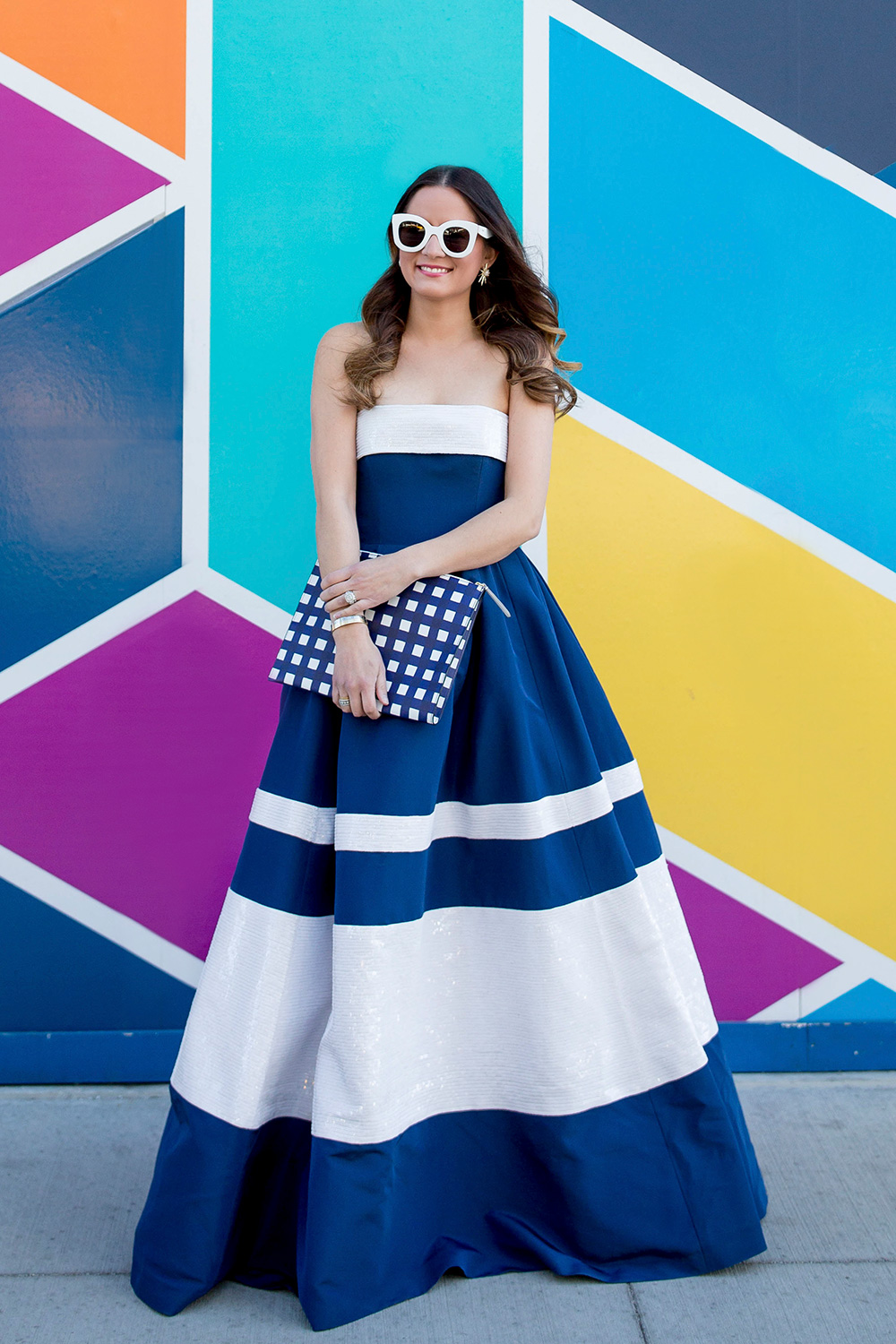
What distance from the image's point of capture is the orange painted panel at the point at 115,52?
2371 millimetres

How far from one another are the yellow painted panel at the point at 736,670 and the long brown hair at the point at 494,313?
24.9 inches

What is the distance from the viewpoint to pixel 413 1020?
1721 millimetres

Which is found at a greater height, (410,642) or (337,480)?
(337,480)

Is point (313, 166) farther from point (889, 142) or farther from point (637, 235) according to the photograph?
point (889, 142)

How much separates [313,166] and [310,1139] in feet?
6.47

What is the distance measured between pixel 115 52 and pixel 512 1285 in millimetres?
2530

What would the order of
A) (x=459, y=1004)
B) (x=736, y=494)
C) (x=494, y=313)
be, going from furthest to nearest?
(x=736, y=494)
(x=494, y=313)
(x=459, y=1004)

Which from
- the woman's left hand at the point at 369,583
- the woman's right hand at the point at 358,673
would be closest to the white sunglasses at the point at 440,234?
the woman's left hand at the point at 369,583

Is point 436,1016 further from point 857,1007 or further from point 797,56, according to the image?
point 797,56

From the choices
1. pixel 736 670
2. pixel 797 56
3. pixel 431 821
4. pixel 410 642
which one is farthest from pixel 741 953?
pixel 797 56

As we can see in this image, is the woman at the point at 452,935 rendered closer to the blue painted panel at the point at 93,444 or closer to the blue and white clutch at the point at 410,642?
the blue and white clutch at the point at 410,642

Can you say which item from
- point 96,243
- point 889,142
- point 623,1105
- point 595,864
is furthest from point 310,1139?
point 889,142

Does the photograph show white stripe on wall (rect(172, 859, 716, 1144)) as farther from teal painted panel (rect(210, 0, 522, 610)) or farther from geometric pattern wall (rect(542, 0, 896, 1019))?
teal painted panel (rect(210, 0, 522, 610))

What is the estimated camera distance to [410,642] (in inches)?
66.8
